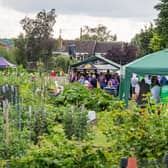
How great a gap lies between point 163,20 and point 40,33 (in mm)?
21671

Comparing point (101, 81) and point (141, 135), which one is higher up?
point (141, 135)

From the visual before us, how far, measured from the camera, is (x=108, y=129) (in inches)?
250

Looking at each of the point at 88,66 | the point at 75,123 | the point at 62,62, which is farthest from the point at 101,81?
the point at 62,62

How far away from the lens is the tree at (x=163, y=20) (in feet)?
109

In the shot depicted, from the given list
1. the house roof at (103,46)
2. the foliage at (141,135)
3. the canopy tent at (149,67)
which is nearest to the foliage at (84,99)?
the canopy tent at (149,67)

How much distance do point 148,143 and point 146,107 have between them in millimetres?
640

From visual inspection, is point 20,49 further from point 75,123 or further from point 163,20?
point 75,123

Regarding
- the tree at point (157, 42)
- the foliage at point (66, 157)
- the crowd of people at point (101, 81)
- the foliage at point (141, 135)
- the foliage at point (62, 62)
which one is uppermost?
the tree at point (157, 42)

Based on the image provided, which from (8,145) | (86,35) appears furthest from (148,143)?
(86,35)

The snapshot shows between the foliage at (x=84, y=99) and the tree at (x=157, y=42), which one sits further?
the tree at (x=157, y=42)

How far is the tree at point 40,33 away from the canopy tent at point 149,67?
123 ft

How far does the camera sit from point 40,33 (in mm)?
52906

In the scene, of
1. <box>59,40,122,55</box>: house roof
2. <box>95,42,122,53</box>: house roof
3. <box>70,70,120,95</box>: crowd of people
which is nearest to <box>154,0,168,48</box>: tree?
<box>70,70,120,95</box>: crowd of people

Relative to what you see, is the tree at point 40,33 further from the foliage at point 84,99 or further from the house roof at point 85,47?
the foliage at point 84,99
